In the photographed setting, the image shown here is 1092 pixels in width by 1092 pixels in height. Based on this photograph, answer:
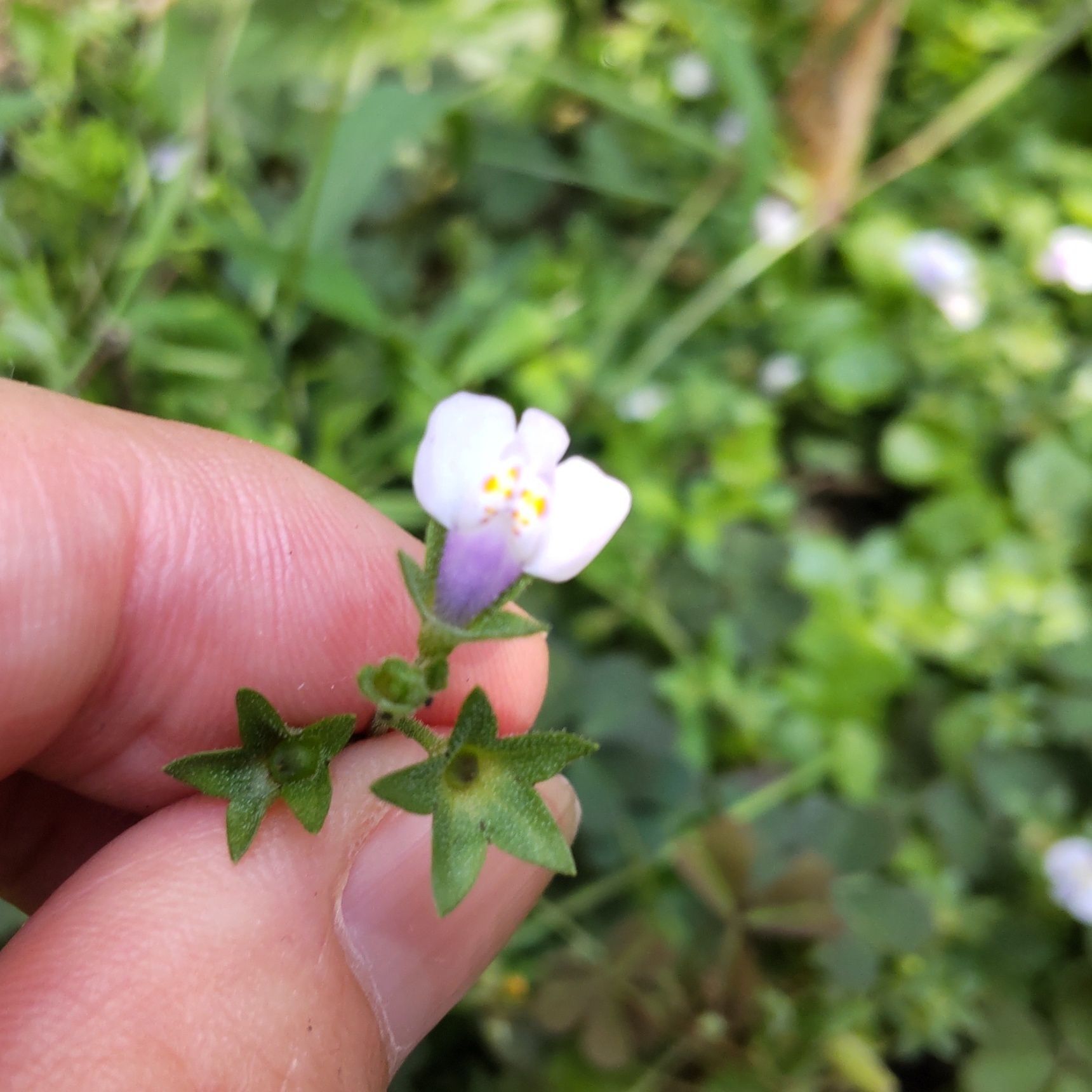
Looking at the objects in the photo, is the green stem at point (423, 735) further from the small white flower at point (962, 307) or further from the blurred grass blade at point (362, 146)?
the small white flower at point (962, 307)

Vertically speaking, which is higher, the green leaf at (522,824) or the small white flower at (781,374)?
the green leaf at (522,824)

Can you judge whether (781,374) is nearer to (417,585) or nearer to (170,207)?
(170,207)

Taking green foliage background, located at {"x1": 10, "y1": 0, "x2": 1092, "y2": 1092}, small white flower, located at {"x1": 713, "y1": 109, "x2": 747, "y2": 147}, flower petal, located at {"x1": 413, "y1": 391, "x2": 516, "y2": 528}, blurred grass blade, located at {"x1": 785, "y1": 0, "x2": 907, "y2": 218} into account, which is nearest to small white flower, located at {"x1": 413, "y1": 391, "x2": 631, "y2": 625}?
flower petal, located at {"x1": 413, "y1": 391, "x2": 516, "y2": 528}

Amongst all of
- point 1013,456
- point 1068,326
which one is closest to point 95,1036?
point 1013,456

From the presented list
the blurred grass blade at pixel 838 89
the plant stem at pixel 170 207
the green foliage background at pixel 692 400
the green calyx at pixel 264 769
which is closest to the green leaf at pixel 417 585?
the green calyx at pixel 264 769

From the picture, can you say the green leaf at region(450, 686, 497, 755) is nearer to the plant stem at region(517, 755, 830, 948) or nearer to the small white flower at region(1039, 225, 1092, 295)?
the plant stem at region(517, 755, 830, 948)

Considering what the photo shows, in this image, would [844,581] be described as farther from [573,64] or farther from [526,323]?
[573,64]
